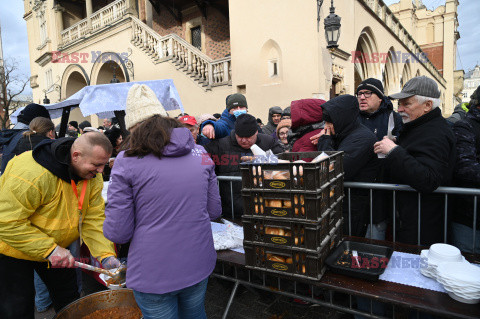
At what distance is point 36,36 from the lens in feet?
73.3

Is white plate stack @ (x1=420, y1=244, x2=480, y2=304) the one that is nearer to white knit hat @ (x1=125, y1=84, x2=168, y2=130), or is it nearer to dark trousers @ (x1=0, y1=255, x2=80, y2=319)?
white knit hat @ (x1=125, y1=84, x2=168, y2=130)

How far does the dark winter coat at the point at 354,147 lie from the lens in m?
2.61

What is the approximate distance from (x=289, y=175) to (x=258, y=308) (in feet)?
6.46

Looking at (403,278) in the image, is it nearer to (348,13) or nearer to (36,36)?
(348,13)

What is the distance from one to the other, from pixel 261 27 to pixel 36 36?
21.3 m

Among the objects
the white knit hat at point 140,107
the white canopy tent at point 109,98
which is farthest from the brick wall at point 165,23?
the white knit hat at point 140,107

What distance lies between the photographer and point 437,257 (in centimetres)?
193

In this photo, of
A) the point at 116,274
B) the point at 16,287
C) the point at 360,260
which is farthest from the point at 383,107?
the point at 16,287

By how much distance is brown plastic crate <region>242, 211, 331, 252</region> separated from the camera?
1903 millimetres

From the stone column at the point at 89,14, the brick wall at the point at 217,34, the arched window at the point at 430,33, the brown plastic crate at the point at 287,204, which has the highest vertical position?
the arched window at the point at 430,33

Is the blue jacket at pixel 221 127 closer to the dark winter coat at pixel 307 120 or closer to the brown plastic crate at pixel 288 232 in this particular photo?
the dark winter coat at pixel 307 120

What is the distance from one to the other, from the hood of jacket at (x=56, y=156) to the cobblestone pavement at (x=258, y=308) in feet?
6.64

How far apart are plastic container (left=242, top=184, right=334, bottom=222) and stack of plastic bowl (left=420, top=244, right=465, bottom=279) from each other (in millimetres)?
718

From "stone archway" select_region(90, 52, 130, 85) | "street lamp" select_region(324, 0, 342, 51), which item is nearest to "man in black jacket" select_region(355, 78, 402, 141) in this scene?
"street lamp" select_region(324, 0, 342, 51)
